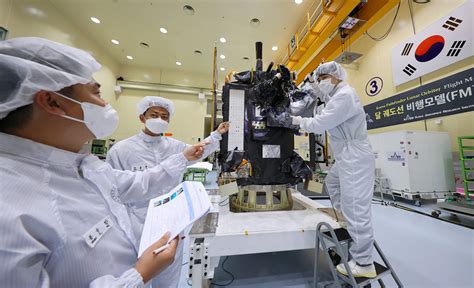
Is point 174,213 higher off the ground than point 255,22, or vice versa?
point 255,22

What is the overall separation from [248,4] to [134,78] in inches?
234

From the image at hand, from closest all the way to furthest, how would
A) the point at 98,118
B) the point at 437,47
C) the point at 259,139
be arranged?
the point at 98,118 → the point at 259,139 → the point at 437,47

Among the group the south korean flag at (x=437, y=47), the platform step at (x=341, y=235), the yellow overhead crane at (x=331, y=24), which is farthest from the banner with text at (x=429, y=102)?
the platform step at (x=341, y=235)

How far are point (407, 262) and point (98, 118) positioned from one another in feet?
8.61

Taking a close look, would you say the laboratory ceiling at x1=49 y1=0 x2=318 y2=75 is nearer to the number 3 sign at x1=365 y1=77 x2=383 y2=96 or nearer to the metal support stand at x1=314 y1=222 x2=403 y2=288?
the number 3 sign at x1=365 y1=77 x2=383 y2=96

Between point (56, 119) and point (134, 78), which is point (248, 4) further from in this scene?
point (134, 78)

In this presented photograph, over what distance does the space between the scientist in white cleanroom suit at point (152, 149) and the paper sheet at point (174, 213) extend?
1.56 ft

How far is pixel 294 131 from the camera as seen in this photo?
182 centimetres

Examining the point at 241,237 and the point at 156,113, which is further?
the point at 156,113

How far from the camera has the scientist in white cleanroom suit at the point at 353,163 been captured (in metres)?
1.13

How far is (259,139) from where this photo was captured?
1727mm

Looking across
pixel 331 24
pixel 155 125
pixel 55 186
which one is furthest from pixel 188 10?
pixel 55 186

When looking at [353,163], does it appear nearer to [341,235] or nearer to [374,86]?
[341,235]

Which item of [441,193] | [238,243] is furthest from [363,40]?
[238,243]
